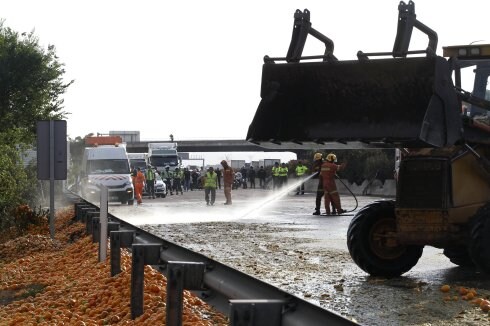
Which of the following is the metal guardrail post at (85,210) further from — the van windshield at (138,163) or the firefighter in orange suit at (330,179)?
the van windshield at (138,163)

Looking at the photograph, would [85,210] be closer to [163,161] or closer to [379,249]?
[379,249]

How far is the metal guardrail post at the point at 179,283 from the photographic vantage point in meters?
6.55

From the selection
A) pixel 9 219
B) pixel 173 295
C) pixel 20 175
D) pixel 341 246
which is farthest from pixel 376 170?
pixel 173 295

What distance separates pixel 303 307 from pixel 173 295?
1905 mm

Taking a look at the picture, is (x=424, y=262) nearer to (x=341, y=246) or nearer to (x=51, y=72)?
(x=341, y=246)

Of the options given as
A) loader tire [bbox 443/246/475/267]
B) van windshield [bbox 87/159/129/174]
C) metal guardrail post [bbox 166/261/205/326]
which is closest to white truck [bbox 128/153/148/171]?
van windshield [bbox 87/159/129/174]

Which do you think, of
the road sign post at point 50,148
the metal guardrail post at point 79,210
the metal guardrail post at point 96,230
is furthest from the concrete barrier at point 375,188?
the metal guardrail post at point 96,230

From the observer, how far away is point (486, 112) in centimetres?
1223

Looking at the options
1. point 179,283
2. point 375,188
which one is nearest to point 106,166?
point 375,188

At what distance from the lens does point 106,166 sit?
Result: 4375cm

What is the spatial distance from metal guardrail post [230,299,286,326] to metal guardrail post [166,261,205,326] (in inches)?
65.0

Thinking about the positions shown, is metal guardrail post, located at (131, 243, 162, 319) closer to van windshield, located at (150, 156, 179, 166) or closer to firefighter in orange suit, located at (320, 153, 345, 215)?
firefighter in orange suit, located at (320, 153, 345, 215)

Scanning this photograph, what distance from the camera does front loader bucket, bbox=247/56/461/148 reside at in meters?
11.0

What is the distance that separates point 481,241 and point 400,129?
1.52 meters
